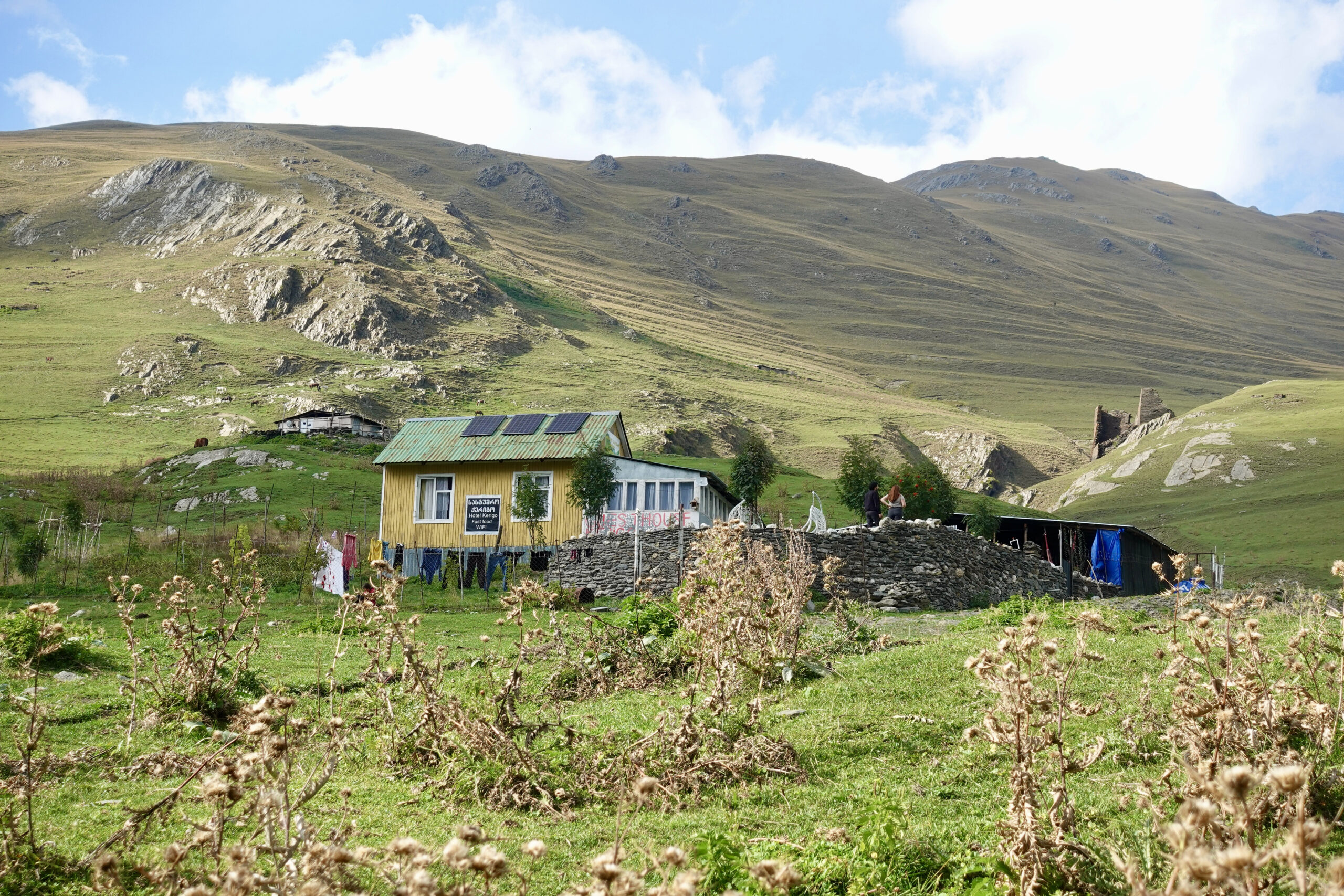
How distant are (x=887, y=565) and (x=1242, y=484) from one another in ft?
149

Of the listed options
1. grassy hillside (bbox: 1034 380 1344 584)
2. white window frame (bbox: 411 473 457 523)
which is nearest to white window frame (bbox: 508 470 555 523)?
white window frame (bbox: 411 473 457 523)

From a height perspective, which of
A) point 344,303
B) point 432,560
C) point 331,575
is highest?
point 344,303

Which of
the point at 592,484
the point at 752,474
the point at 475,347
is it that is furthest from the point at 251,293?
the point at 592,484

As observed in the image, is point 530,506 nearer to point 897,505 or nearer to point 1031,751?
point 897,505

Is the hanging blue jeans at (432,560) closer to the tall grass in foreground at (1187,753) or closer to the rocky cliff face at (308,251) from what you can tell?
the tall grass in foreground at (1187,753)

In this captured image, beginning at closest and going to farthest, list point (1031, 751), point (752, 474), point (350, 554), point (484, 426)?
point (1031, 751)
point (350, 554)
point (484, 426)
point (752, 474)

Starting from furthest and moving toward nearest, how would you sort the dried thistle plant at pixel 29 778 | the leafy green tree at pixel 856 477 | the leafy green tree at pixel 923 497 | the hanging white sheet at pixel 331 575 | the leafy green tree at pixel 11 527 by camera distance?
the leafy green tree at pixel 856 477 < the leafy green tree at pixel 923 497 < the leafy green tree at pixel 11 527 < the hanging white sheet at pixel 331 575 < the dried thistle plant at pixel 29 778

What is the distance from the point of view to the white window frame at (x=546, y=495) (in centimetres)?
3700

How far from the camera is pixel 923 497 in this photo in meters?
38.3

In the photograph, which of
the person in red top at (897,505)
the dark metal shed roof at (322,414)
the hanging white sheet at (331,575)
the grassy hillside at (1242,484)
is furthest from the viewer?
the dark metal shed roof at (322,414)

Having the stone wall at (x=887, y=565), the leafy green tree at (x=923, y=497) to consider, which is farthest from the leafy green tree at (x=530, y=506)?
the leafy green tree at (x=923, y=497)

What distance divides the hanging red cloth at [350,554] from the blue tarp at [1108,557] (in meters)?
25.1

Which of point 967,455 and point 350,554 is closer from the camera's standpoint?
point 350,554

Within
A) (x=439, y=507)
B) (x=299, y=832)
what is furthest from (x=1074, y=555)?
(x=299, y=832)
